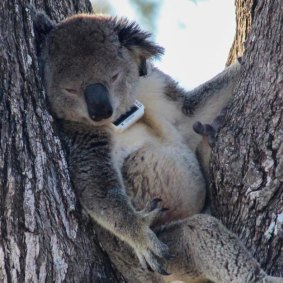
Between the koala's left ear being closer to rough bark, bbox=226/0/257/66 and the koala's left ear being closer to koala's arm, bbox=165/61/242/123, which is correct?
koala's arm, bbox=165/61/242/123

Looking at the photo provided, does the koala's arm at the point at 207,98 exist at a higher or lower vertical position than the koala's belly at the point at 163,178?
higher

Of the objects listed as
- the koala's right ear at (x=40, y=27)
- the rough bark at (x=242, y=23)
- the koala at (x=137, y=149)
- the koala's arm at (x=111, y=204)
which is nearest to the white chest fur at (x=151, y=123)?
the koala at (x=137, y=149)

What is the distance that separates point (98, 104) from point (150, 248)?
781mm

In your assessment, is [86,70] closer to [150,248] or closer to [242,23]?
[242,23]

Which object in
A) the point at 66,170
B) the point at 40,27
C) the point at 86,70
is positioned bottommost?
the point at 66,170

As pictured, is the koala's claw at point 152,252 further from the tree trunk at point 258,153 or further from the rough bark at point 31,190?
the tree trunk at point 258,153

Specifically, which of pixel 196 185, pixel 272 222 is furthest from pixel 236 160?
pixel 196 185

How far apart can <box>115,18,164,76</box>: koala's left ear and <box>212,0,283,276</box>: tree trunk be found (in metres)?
0.75

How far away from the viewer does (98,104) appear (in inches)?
129

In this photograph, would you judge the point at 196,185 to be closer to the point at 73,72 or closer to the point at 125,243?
the point at 125,243

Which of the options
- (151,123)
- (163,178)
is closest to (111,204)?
(163,178)

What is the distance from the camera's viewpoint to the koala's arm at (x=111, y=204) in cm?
299

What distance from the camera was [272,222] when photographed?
8.93ft

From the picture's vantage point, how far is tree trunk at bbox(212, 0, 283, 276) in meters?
2.74
